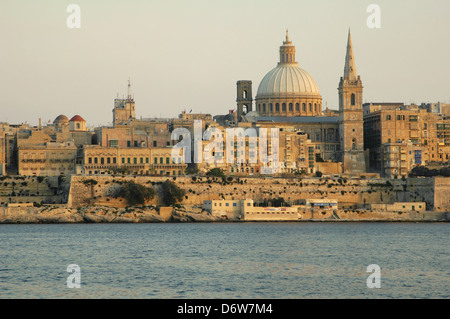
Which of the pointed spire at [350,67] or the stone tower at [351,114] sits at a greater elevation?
the pointed spire at [350,67]

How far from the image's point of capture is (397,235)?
55.2 metres

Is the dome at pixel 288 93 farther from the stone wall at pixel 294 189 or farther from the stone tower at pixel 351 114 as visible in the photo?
the stone wall at pixel 294 189

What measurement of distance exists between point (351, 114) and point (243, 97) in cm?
1406

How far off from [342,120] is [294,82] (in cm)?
779

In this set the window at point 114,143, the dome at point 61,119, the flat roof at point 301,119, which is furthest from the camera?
the dome at point 61,119

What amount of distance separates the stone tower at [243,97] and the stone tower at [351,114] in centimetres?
1245

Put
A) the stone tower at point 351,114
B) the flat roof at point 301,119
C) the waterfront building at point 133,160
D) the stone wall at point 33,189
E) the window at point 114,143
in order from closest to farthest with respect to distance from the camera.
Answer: the stone wall at point 33,189 < the waterfront building at point 133,160 < the window at point 114,143 < the stone tower at point 351,114 < the flat roof at point 301,119

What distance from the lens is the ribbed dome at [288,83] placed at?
301ft

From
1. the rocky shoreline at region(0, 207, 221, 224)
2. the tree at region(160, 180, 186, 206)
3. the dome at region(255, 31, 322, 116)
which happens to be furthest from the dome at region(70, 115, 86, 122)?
the rocky shoreline at region(0, 207, 221, 224)

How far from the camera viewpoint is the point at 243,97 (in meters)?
96.2

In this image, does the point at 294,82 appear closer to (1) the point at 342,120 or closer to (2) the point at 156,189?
(1) the point at 342,120

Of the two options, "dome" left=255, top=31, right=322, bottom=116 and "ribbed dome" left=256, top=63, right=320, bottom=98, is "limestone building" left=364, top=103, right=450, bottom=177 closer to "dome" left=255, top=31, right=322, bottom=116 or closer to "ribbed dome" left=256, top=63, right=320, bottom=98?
"dome" left=255, top=31, right=322, bottom=116

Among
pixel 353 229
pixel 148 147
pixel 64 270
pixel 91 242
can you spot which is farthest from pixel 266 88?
pixel 64 270

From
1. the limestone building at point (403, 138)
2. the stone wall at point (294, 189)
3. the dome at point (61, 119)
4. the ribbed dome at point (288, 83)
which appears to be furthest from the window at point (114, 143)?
the limestone building at point (403, 138)
